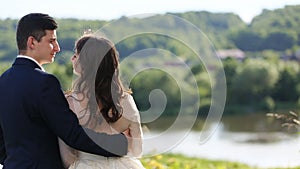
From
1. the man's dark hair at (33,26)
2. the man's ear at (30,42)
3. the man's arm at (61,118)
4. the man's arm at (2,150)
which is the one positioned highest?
the man's dark hair at (33,26)

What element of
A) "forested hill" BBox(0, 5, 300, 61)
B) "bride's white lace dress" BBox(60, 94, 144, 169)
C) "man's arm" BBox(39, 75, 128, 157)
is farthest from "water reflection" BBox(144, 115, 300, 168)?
"forested hill" BBox(0, 5, 300, 61)

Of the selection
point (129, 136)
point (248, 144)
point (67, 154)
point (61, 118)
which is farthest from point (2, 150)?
point (248, 144)

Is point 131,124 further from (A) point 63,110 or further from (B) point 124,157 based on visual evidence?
(A) point 63,110

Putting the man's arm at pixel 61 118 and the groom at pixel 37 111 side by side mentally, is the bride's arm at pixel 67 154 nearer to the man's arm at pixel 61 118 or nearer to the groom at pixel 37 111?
the groom at pixel 37 111

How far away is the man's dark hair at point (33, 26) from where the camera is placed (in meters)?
2.75

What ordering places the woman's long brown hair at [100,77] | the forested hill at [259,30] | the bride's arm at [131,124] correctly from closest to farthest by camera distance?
the woman's long brown hair at [100,77]
the bride's arm at [131,124]
the forested hill at [259,30]

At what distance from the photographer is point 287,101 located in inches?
1818

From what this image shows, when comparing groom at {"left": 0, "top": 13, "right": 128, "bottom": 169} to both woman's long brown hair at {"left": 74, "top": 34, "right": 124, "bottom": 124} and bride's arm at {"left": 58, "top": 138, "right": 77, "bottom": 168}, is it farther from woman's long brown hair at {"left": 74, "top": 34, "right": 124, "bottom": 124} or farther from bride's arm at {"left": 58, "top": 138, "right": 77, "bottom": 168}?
woman's long brown hair at {"left": 74, "top": 34, "right": 124, "bottom": 124}

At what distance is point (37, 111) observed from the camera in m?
2.75

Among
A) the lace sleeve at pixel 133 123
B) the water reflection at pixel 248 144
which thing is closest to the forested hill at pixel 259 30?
the water reflection at pixel 248 144

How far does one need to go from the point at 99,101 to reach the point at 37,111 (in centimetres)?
33

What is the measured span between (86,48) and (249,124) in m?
29.6

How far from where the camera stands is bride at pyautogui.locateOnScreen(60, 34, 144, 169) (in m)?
2.88

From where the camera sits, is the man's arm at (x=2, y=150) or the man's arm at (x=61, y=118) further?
the man's arm at (x=2, y=150)
